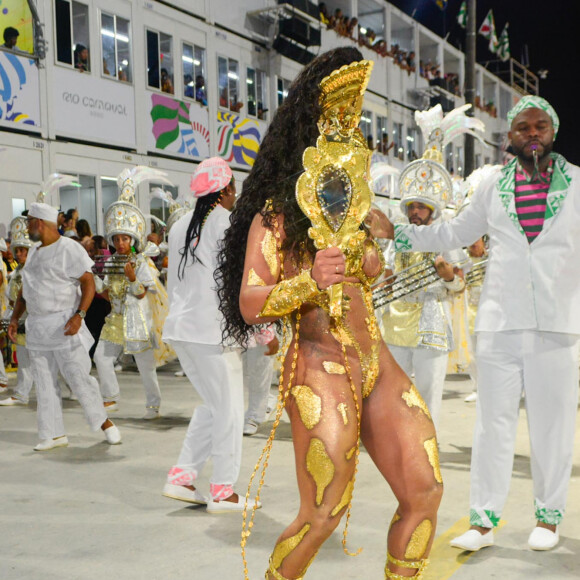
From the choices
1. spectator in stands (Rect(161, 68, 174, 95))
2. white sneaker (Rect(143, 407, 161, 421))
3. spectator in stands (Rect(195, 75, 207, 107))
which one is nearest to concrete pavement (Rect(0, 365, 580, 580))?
white sneaker (Rect(143, 407, 161, 421))

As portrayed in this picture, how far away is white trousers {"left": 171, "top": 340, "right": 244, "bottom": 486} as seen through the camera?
457cm

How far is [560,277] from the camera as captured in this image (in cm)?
377

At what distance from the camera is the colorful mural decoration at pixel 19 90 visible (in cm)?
1383

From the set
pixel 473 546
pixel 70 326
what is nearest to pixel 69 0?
pixel 70 326

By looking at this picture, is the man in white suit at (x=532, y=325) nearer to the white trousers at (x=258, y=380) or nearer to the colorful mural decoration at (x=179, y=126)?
the white trousers at (x=258, y=380)

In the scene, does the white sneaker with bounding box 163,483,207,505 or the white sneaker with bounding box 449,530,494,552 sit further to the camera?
the white sneaker with bounding box 163,483,207,505

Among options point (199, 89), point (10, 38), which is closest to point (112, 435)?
point (10, 38)

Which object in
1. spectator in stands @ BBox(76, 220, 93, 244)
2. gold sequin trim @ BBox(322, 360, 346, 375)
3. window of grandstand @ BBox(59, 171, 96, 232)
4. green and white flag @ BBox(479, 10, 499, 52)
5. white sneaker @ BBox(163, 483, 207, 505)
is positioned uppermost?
green and white flag @ BBox(479, 10, 499, 52)

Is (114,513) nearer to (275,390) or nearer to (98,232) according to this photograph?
(275,390)

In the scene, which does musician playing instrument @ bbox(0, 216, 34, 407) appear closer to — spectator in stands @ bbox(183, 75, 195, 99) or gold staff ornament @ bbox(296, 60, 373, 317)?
gold staff ornament @ bbox(296, 60, 373, 317)

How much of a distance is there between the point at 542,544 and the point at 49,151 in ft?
43.2

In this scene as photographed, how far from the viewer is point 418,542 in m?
2.42

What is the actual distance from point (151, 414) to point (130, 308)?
41.7 inches

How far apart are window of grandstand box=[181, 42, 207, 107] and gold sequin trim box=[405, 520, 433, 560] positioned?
17524 millimetres
